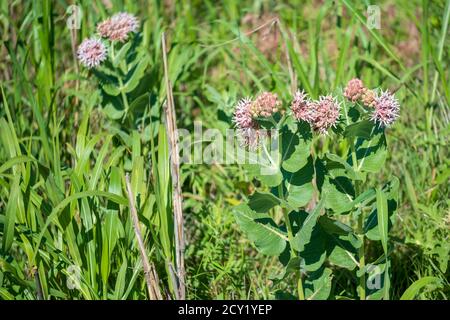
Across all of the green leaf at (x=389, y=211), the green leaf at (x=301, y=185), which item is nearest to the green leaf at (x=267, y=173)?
the green leaf at (x=301, y=185)

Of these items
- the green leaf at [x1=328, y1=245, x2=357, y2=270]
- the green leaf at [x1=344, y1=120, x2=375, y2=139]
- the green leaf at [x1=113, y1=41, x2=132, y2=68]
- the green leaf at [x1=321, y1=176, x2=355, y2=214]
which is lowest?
the green leaf at [x1=328, y1=245, x2=357, y2=270]

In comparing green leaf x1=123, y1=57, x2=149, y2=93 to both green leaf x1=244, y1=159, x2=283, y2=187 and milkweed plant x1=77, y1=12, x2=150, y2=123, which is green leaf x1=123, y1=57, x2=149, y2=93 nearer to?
milkweed plant x1=77, y1=12, x2=150, y2=123

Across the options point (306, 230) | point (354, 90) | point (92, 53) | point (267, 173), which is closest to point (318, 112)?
point (354, 90)

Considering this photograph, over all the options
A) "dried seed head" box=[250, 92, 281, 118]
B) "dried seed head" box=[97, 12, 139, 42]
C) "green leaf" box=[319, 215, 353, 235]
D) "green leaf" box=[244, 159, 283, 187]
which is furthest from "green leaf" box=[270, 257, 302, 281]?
"dried seed head" box=[97, 12, 139, 42]

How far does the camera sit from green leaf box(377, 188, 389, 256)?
218cm

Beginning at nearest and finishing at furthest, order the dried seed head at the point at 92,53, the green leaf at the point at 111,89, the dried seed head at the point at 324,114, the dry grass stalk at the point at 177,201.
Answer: the dried seed head at the point at 324,114 → the dry grass stalk at the point at 177,201 → the dried seed head at the point at 92,53 → the green leaf at the point at 111,89

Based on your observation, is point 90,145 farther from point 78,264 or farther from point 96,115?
point 96,115

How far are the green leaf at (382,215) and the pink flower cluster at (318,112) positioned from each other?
275mm

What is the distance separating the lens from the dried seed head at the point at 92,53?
288 cm

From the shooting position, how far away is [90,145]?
2584mm

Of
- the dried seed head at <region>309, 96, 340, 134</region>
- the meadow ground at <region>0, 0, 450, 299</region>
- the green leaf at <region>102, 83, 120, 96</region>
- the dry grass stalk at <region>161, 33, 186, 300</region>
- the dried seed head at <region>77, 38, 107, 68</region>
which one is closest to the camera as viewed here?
the dried seed head at <region>309, 96, 340, 134</region>

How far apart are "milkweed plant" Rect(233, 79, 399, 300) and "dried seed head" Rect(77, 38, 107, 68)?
35.7 inches

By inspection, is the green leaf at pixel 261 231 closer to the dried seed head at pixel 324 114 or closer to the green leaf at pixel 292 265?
the green leaf at pixel 292 265
